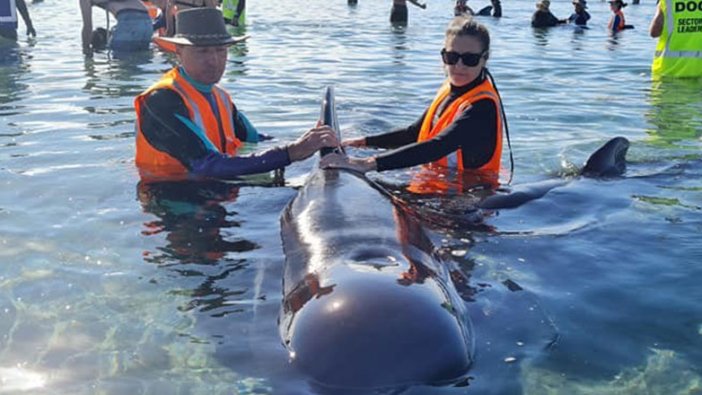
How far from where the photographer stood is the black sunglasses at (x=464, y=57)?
6.82 meters

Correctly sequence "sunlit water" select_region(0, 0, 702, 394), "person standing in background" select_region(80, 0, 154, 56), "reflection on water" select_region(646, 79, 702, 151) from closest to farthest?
"sunlit water" select_region(0, 0, 702, 394) < "reflection on water" select_region(646, 79, 702, 151) < "person standing in background" select_region(80, 0, 154, 56)

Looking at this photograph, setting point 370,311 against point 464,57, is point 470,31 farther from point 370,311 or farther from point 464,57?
point 370,311

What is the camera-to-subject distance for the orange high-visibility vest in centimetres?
669

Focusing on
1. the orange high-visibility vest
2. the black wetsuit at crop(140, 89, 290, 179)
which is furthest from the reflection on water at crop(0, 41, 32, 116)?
the black wetsuit at crop(140, 89, 290, 179)

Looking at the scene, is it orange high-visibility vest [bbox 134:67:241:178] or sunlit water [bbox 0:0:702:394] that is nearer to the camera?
sunlit water [bbox 0:0:702:394]

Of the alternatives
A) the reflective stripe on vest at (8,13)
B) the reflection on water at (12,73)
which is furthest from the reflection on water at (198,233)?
the reflective stripe on vest at (8,13)

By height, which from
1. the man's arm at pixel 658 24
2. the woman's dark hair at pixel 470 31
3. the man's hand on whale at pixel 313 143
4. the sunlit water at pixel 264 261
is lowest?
the sunlit water at pixel 264 261

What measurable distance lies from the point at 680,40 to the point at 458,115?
9.57 metres

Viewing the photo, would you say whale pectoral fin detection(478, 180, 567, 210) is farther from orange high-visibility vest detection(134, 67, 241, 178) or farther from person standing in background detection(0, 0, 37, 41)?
person standing in background detection(0, 0, 37, 41)

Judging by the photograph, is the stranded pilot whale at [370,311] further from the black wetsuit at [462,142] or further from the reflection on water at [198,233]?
the black wetsuit at [462,142]

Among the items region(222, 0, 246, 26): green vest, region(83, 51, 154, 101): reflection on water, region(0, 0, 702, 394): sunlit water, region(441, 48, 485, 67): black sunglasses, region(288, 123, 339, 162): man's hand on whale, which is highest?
region(441, 48, 485, 67): black sunglasses

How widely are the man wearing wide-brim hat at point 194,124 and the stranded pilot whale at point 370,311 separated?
5.69 ft

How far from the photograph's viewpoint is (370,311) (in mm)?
3586

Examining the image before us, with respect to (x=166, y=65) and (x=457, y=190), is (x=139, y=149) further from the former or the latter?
(x=166, y=65)
